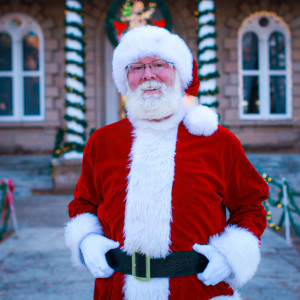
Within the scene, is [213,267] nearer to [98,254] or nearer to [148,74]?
[98,254]

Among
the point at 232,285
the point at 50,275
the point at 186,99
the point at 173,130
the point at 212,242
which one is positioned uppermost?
the point at 186,99

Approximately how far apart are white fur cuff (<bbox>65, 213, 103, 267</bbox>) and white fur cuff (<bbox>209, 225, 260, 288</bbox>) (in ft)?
1.91

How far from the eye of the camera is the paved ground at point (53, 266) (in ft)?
10.9

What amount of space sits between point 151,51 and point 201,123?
1.47 ft

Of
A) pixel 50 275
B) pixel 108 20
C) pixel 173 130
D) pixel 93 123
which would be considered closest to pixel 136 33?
pixel 173 130

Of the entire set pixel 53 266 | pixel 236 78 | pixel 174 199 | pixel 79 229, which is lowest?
pixel 53 266

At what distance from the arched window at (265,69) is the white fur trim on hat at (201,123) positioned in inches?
379

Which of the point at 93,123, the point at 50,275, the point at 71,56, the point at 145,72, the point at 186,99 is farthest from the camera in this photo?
the point at 93,123

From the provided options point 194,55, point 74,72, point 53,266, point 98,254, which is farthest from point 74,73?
point 98,254

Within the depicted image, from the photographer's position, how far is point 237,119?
35.2ft

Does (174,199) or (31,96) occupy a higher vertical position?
(31,96)

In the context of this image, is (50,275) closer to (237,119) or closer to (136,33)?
(136,33)

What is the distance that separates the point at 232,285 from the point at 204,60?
7.39 meters

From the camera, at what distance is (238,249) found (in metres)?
1.55
